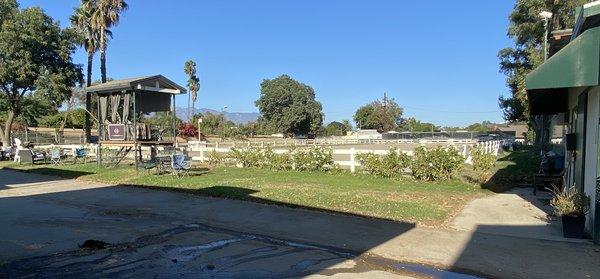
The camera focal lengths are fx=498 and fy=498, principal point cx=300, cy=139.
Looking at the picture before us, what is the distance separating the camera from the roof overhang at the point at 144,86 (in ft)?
65.3

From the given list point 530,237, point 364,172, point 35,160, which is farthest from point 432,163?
point 35,160

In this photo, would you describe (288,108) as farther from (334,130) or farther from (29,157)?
(29,157)

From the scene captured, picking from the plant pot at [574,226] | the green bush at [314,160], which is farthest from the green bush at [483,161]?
the plant pot at [574,226]

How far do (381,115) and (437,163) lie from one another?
106115mm

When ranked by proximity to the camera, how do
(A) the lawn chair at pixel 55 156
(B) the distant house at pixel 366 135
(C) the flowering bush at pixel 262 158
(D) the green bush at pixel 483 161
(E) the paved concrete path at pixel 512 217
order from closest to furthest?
1. (E) the paved concrete path at pixel 512 217
2. (D) the green bush at pixel 483 161
3. (C) the flowering bush at pixel 262 158
4. (A) the lawn chair at pixel 55 156
5. (B) the distant house at pixel 366 135

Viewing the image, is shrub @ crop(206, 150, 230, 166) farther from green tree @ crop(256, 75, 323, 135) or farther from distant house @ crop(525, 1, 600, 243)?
green tree @ crop(256, 75, 323, 135)

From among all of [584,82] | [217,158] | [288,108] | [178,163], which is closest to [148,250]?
[584,82]

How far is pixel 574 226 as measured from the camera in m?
7.98

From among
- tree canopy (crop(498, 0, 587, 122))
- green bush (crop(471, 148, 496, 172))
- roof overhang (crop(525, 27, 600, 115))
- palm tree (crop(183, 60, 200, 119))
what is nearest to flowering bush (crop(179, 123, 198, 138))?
palm tree (crop(183, 60, 200, 119))

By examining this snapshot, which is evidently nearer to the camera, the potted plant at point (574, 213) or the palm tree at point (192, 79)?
the potted plant at point (574, 213)

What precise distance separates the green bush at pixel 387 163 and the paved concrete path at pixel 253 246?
6855 mm

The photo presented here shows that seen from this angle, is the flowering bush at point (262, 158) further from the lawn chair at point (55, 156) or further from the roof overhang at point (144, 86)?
the lawn chair at point (55, 156)

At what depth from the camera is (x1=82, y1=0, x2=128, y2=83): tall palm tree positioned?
37.7m

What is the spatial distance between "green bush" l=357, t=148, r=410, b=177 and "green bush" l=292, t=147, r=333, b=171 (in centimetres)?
186
